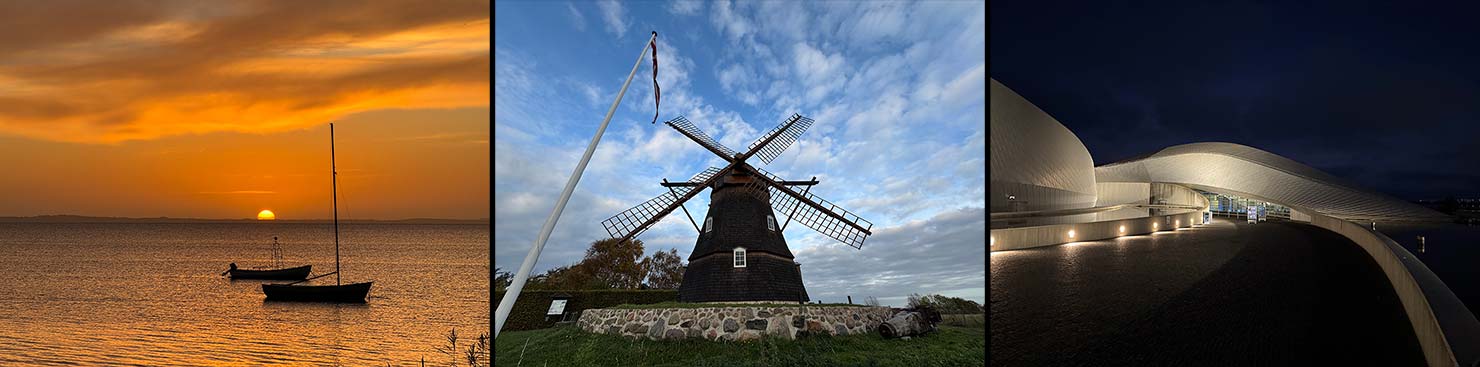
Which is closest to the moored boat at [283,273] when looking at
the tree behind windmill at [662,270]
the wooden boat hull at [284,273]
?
the wooden boat hull at [284,273]

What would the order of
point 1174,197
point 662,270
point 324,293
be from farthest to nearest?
point 1174,197 → point 324,293 → point 662,270

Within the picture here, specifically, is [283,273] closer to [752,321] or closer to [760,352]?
[752,321]

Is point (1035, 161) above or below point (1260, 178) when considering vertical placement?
above

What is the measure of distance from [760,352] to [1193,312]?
398 centimetres

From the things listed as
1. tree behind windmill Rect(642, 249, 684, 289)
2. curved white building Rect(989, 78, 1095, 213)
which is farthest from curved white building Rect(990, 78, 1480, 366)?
tree behind windmill Rect(642, 249, 684, 289)

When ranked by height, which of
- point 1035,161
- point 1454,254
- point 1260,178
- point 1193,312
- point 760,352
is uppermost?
point 1035,161

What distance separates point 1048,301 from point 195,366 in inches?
708

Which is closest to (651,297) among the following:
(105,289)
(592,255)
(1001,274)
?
(592,255)

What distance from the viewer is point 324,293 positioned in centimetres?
Answer: 2259

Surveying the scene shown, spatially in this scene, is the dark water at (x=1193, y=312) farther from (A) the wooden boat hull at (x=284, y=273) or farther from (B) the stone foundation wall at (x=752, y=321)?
(A) the wooden boat hull at (x=284, y=273)

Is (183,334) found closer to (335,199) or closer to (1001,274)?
(335,199)

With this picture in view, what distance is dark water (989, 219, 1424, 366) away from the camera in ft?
14.2

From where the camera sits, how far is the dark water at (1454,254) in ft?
18.5

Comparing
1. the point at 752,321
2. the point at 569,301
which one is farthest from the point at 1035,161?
the point at 569,301
